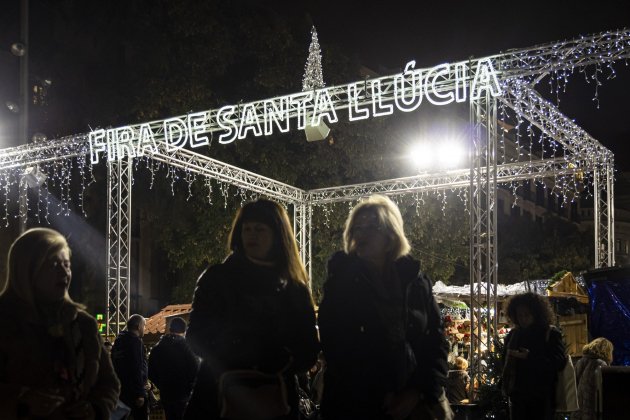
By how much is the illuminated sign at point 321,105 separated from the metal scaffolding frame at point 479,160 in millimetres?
46

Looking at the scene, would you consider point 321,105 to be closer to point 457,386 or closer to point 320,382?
point 457,386

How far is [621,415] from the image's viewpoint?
4.46 metres

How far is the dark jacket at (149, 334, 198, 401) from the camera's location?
912cm

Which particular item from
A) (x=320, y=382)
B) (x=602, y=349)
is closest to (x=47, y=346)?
(x=320, y=382)

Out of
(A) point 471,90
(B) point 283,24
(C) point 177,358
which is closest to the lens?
(C) point 177,358

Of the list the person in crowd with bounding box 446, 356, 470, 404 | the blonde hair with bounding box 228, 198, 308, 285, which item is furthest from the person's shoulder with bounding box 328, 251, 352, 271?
the person in crowd with bounding box 446, 356, 470, 404

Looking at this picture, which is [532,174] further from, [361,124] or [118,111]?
[118,111]

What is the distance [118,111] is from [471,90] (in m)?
12.9

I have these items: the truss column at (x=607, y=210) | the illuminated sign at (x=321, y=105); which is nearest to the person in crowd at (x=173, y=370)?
the illuminated sign at (x=321, y=105)

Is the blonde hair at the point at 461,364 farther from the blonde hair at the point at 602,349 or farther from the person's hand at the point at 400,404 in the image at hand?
the person's hand at the point at 400,404

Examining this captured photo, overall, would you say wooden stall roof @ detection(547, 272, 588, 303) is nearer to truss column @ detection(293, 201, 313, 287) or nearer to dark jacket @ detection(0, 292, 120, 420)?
truss column @ detection(293, 201, 313, 287)

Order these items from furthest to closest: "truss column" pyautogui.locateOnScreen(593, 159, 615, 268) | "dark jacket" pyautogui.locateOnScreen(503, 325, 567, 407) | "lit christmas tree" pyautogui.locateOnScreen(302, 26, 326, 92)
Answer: "lit christmas tree" pyautogui.locateOnScreen(302, 26, 326, 92) → "truss column" pyautogui.locateOnScreen(593, 159, 615, 268) → "dark jacket" pyautogui.locateOnScreen(503, 325, 567, 407)

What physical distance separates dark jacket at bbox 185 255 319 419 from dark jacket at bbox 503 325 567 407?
3853 millimetres

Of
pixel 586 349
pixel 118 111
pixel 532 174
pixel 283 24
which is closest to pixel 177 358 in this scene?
pixel 586 349
